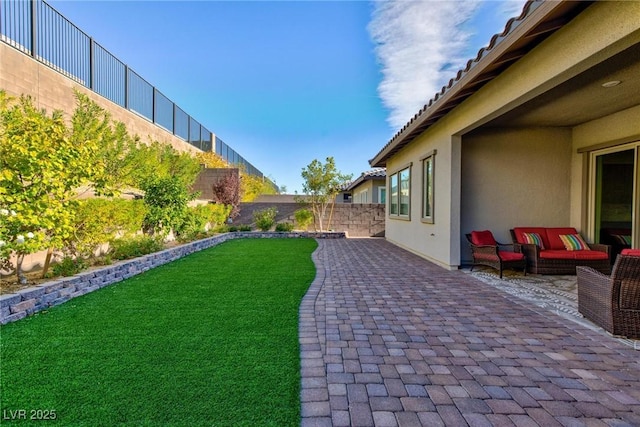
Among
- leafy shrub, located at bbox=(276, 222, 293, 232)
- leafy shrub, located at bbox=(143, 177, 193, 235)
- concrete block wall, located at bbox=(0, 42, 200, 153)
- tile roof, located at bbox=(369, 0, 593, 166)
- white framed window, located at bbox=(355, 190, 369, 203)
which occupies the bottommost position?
leafy shrub, located at bbox=(276, 222, 293, 232)

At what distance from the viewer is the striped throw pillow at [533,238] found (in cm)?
704

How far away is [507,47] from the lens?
3928mm

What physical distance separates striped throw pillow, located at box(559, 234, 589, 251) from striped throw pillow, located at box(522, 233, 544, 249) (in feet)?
1.52

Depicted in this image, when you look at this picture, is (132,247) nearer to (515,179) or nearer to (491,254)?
(491,254)

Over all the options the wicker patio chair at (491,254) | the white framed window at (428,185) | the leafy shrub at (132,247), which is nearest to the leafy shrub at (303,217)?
the white framed window at (428,185)

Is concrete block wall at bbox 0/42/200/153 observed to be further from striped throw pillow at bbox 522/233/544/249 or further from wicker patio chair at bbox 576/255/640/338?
striped throw pillow at bbox 522/233/544/249

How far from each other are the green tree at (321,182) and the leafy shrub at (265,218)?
1.98 metres

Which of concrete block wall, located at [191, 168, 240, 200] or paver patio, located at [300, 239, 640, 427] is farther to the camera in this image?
concrete block wall, located at [191, 168, 240, 200]

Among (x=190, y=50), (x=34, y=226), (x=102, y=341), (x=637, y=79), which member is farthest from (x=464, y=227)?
(x=190, y=50)

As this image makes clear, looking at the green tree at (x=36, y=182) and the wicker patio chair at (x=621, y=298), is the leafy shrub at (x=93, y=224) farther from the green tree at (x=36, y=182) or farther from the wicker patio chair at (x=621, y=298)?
the wicker patio chair at (x=621, y=298)

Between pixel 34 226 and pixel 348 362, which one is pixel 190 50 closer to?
pixel 34 226

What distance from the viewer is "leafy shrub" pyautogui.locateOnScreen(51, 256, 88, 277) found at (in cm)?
479

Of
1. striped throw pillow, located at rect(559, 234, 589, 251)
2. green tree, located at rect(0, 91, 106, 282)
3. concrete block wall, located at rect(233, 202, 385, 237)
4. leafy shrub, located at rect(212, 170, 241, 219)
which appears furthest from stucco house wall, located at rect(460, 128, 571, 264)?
leafy shrub, located at rect(212, 170, 241, 219)

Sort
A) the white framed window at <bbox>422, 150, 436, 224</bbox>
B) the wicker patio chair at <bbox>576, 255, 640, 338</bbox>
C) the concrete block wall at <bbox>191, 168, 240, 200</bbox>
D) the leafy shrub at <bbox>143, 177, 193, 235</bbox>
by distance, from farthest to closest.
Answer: the concrete block wall at <bbox>191, 168, 240, 200</bbox> < the leafy shrub at <bbox>143, 177, 193, 235</bbox> < the white framed window at <bbox>422, 150, 436, 224</bbox> < the wicker patio chair at <bbox>576, 255, 640, 338</bbox>
